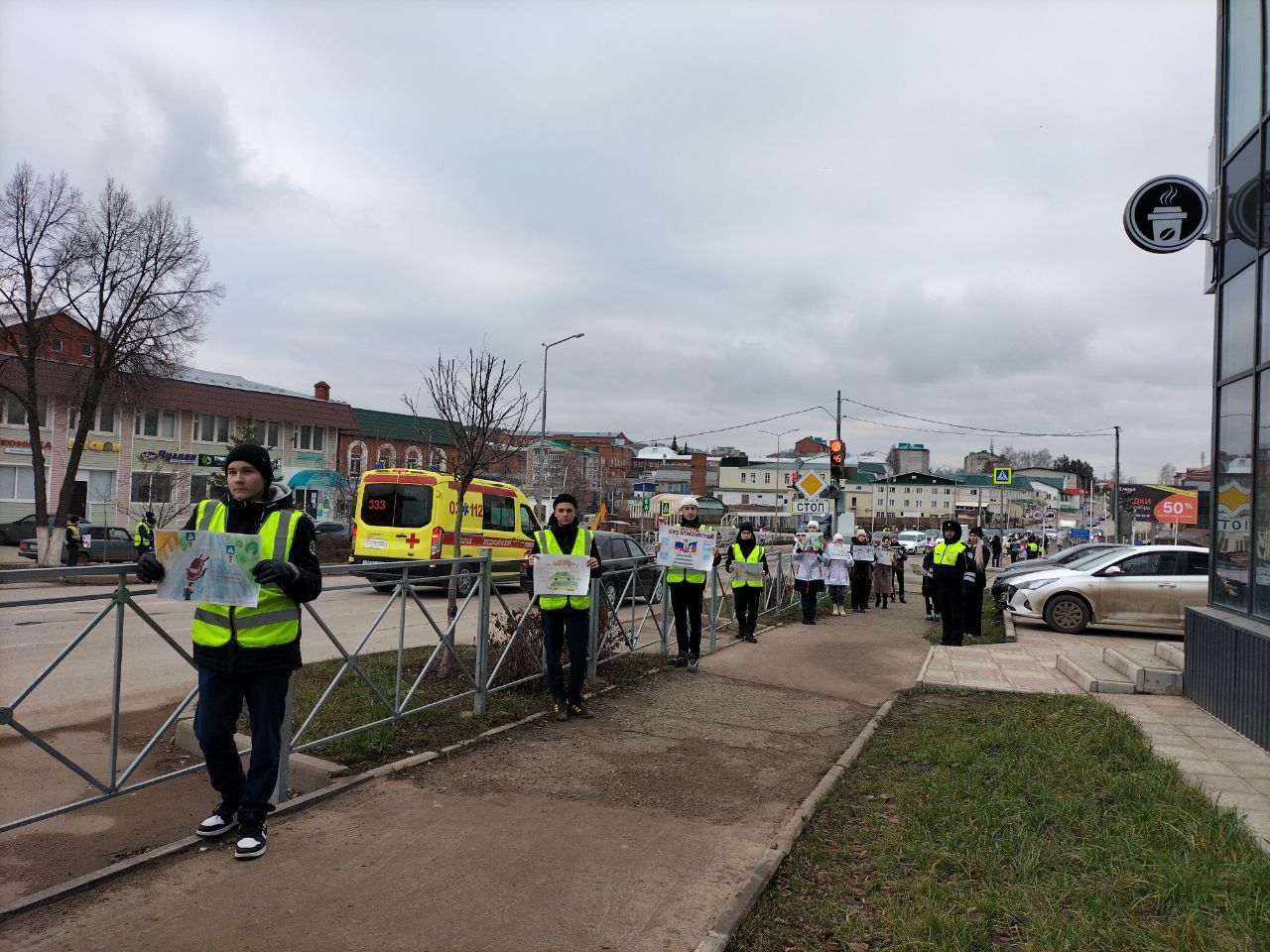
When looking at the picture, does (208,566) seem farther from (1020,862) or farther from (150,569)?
(1020,862)

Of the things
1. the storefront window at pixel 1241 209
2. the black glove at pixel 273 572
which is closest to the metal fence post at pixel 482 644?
the black glove at pixel 273 572

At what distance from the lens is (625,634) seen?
9.58 meters

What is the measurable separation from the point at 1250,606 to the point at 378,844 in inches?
273

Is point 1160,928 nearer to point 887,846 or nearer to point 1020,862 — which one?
point 1020,862

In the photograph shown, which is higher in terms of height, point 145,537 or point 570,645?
point 145,537

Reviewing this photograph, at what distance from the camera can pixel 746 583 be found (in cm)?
1193

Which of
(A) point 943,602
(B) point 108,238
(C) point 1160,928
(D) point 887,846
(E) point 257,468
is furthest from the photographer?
(B) point 108,238

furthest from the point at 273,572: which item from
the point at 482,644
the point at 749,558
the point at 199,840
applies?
the point at 749,558

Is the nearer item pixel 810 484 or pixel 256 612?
pixel 256 612

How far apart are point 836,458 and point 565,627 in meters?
12.9

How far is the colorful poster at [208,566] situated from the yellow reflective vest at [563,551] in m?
3.18

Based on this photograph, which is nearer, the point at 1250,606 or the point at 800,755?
the point at 800,755

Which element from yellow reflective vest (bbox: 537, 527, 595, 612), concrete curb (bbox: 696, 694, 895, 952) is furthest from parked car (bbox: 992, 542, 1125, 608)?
concrete curb (bbox: 696, 694, 895, 952)

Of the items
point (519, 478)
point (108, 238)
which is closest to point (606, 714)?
point (108, 238)
